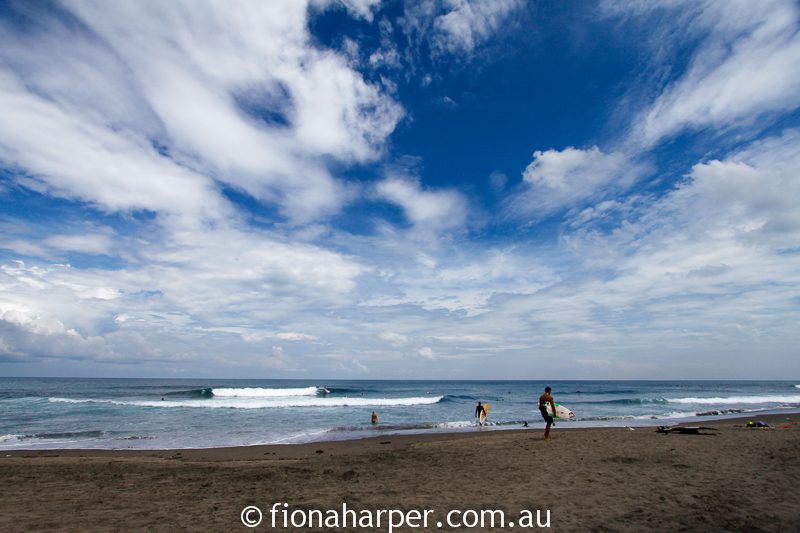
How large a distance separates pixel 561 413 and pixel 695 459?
1184 centimetres

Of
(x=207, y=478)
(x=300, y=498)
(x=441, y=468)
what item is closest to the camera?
(x=300, y=498)

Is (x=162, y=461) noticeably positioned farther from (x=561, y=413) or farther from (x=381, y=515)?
(x=561, y=413)

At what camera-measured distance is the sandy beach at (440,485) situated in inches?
262

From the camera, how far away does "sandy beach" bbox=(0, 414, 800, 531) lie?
6.66m

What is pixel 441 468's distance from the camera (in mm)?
10977

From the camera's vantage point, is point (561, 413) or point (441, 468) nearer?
point (441, 468)

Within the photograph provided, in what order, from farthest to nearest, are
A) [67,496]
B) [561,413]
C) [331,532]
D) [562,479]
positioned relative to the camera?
[561,413] → [562,479] → [67,496] → [331,532]

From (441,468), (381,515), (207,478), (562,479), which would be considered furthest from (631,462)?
(207,478)

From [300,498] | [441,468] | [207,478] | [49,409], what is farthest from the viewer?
[49,409]

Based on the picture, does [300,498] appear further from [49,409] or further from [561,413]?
[49,409]

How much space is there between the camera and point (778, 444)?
43.9 feet

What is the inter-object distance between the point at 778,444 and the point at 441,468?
11.1m

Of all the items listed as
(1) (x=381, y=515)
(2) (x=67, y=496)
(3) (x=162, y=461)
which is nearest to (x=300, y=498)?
(1) (x=381, y=515)

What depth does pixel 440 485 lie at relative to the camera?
894cm
